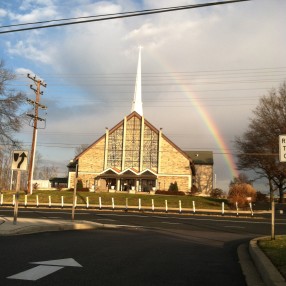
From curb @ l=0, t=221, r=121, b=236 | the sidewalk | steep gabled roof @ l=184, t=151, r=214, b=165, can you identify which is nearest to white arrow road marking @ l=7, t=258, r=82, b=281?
the sidewalk

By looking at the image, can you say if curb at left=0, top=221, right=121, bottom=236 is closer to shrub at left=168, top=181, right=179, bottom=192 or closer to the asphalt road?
the asphalt road

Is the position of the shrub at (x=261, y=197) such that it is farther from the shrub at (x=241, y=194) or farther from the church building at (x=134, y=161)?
the shrub at (x=241, y=194)

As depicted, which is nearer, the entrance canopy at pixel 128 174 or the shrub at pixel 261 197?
the shrub at pixel 261 197

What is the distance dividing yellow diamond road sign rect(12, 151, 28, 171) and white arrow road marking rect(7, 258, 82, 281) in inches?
265

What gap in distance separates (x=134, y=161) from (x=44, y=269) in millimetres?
59046

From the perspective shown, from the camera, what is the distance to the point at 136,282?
6203mm

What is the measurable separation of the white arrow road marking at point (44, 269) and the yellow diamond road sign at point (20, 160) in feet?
22.1

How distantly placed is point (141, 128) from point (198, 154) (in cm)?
2734

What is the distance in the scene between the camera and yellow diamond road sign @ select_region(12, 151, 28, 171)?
45.6ft

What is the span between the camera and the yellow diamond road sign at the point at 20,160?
1390 cm

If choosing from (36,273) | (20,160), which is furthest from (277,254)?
(20,160)

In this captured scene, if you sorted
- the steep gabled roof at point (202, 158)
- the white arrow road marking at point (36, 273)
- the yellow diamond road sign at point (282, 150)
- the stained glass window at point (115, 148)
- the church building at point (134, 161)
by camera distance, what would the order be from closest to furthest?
the white arrow road marking at point (36, 273)
the yellow diamond road sign at point (282, 150)
the church building at point (134, 161)
the stained glass window at point (115, 148)
the steep gabled roof at point (202, 158)

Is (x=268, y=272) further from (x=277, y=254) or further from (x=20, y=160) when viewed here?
(x=20, y=160)

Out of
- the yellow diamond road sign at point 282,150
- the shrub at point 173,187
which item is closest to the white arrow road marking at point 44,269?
the yellow diamond road sign at point 282,150
